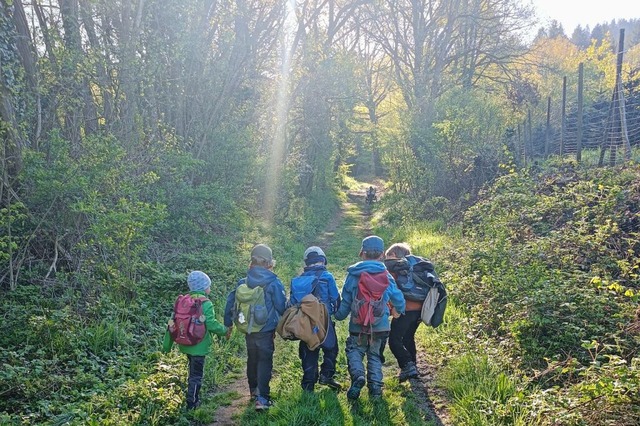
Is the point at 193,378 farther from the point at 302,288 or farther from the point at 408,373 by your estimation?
the point at 408,373

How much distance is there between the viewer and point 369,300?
4922 mm

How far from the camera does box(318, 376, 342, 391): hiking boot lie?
205 inches

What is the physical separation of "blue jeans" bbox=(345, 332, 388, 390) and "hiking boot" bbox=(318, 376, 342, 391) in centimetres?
37

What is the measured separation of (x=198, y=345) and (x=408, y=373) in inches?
99.8

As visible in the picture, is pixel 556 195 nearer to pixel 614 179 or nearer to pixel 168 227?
pixel 614 179

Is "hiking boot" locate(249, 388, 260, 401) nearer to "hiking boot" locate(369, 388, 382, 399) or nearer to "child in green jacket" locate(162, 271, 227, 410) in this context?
"child in green jacket" locate(162, 271, 227, 410)

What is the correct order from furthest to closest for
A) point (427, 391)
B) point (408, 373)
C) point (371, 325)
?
point (408, 373), point (427, 391), point (371, 325)

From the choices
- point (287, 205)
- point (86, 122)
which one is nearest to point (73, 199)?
point (86, 122)

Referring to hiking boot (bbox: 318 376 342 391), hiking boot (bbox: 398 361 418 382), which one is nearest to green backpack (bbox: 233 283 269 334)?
hiking boot (bbox: 318 376 342 391)

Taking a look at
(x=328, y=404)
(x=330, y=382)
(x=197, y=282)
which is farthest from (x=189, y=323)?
(x=330, y=382)

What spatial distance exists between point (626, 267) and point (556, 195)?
13.2 feet

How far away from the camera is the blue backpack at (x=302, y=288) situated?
4988 millimetres

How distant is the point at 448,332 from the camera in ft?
22.3

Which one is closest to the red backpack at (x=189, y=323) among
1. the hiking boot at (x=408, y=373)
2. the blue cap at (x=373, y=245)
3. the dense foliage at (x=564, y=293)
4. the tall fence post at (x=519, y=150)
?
the blue cap at (x=373, y=245)
